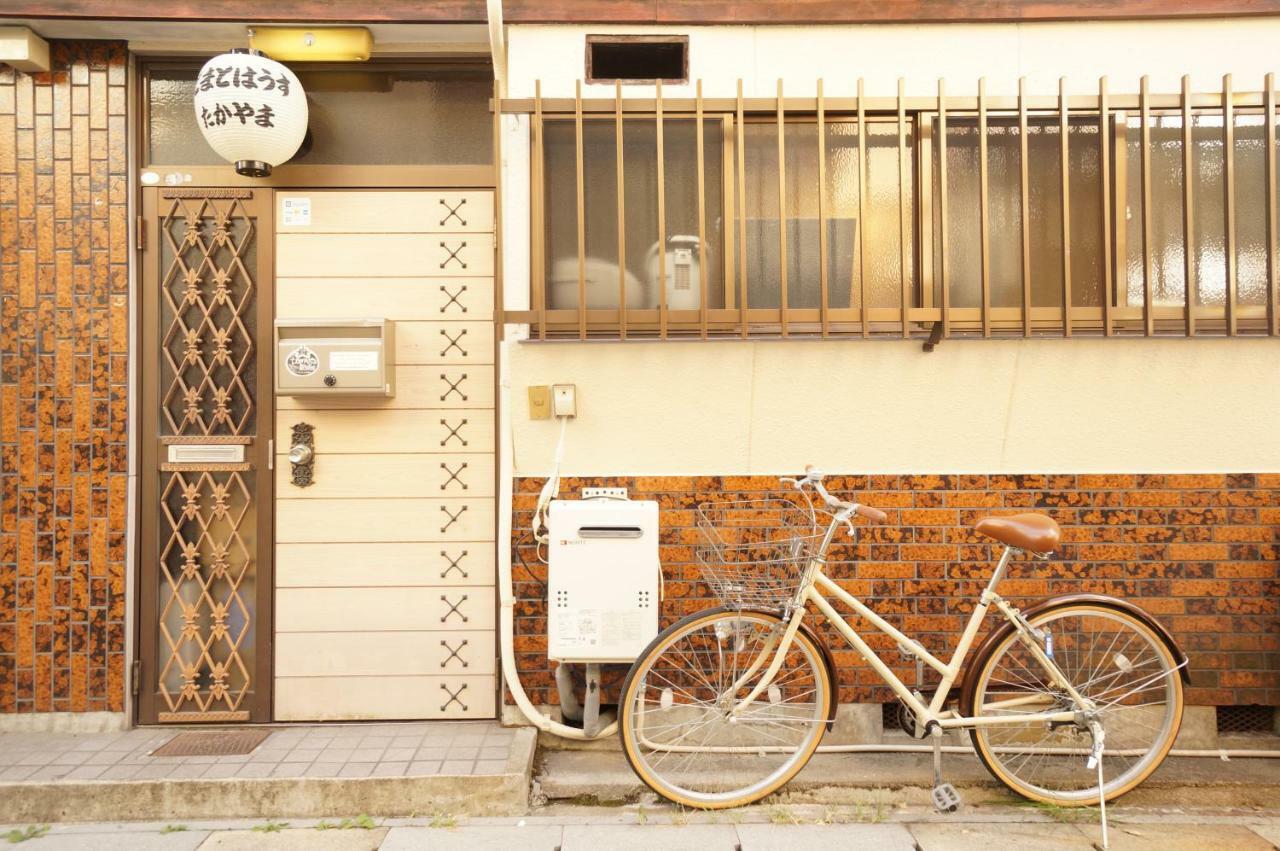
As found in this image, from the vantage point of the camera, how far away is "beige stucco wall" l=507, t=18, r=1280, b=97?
14.2 feet

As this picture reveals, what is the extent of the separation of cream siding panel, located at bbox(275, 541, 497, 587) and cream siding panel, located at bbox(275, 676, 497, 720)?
53 centimetres

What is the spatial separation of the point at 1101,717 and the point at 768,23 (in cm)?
373

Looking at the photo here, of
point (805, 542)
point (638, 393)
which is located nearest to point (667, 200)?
point (638, 393)

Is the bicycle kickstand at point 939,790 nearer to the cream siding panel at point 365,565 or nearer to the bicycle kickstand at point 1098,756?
the bicycle kickstand at point 1098,756

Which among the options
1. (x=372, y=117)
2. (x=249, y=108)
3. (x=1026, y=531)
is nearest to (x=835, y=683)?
(x=1026, y=531)

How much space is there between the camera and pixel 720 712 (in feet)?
12.2

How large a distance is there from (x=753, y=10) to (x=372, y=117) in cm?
218

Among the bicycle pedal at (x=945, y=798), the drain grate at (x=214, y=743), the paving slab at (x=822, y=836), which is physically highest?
the drain grate at (x=214, y=743)

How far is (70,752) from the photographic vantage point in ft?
13.6

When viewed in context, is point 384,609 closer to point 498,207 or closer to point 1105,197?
point 498,207

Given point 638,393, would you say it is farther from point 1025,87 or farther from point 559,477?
point 1025,87

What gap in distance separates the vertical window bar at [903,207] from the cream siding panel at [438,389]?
222 centimetres

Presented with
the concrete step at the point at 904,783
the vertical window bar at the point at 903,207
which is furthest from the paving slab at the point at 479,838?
the vertical window bar at the point at 903,207

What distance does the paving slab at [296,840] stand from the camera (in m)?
3.50
